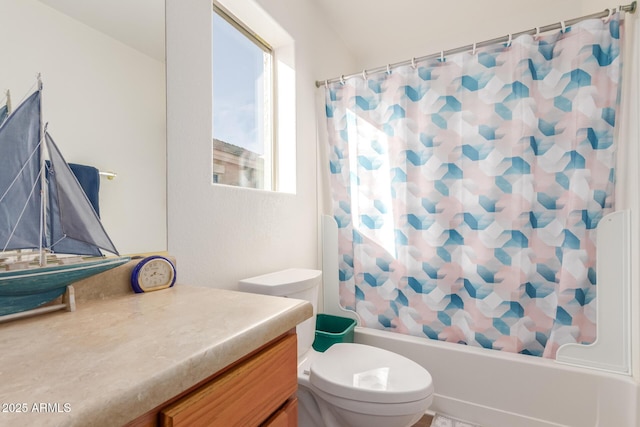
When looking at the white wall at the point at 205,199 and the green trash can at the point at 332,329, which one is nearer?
the white wall at the point at 205,199

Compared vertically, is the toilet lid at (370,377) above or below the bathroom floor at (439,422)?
above

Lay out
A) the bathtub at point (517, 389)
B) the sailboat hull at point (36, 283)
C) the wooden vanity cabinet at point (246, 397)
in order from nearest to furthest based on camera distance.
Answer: the wooden vanity cabinet at point (246, 397)
the sailboat hull at point (36, 283)
the bathtub at point (517, 389)

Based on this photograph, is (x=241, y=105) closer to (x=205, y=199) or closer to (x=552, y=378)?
(x=205, y=199)

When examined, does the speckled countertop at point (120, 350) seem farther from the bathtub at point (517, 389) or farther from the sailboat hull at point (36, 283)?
the bathtub at point (517, 389)

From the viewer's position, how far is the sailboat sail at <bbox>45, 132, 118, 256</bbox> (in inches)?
27.4

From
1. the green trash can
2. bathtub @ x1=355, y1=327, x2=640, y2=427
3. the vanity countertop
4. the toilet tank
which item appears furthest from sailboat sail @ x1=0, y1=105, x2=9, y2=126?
bathtub @ x1=355, y1=327, x2=640, y2=427

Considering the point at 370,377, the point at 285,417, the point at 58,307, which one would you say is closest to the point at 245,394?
the point at 285,417

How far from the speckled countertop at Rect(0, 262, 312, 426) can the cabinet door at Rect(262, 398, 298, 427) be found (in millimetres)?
179

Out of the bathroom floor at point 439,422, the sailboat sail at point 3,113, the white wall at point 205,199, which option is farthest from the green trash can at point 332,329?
the sailboat sail at point 3,113

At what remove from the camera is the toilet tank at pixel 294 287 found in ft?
3.86

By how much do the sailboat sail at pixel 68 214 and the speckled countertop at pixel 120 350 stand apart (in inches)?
5.8

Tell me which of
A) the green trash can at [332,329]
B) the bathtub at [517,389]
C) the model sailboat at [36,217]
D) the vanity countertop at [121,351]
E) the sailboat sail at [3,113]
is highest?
the sailboat sail at [3,113]

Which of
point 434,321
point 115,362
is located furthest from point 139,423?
point 434,321

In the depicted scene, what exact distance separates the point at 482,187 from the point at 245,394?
1.52m
